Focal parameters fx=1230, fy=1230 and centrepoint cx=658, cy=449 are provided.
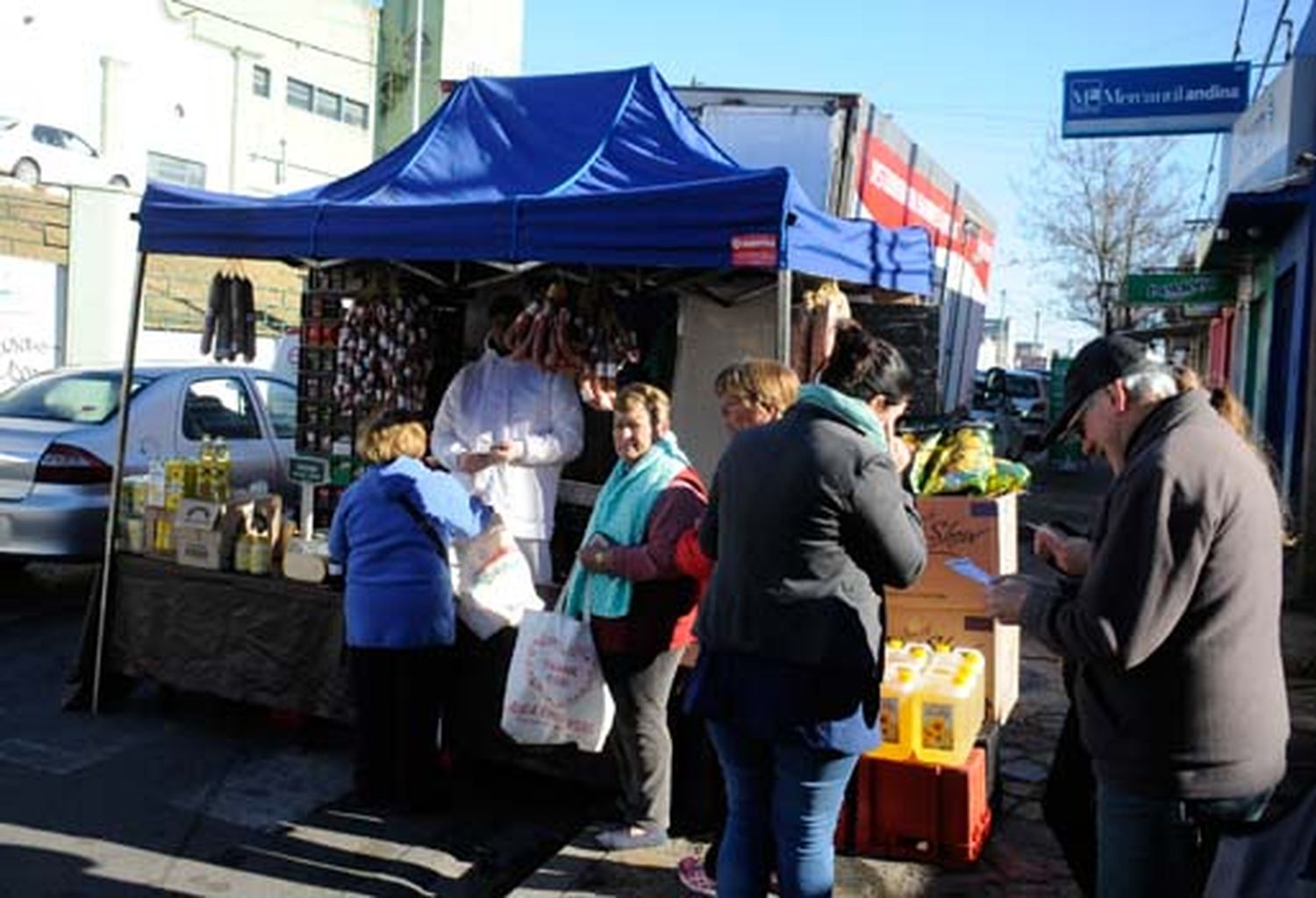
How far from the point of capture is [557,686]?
4270 millimetres

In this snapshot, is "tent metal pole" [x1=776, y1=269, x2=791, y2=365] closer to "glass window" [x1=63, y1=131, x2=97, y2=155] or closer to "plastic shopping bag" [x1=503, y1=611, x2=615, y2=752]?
"plastic shopping bag" [x1=503, y1=611, x2=615, y2=752]

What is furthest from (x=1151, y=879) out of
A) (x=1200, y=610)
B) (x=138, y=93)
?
(x=138, y=93)

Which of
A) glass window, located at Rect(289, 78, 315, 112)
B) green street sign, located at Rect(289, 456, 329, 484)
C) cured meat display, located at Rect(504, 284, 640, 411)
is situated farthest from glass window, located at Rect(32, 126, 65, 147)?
cured meat display, located at Rect(504, 284, 640, 411)

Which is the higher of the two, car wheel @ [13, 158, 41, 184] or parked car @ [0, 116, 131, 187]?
parked car @ [0, 116, 131, 187]

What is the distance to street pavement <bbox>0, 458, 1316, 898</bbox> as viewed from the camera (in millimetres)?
4156

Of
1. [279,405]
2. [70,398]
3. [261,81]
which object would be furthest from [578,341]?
[261,81]

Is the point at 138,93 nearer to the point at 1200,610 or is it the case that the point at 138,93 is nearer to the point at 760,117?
the point at 760,117

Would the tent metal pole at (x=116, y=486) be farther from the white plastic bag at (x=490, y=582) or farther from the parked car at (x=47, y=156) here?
the parked car at (x=47, y=156)

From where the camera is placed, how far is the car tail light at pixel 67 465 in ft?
24.5

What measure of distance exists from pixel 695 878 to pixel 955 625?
1.47 m

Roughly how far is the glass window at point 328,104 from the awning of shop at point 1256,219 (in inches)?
1278

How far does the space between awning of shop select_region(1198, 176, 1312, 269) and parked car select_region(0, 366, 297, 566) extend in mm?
8859

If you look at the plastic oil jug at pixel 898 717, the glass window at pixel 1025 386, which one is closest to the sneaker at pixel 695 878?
the plastic oil jug at pixel 898 717

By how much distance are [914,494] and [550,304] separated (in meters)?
1.88
